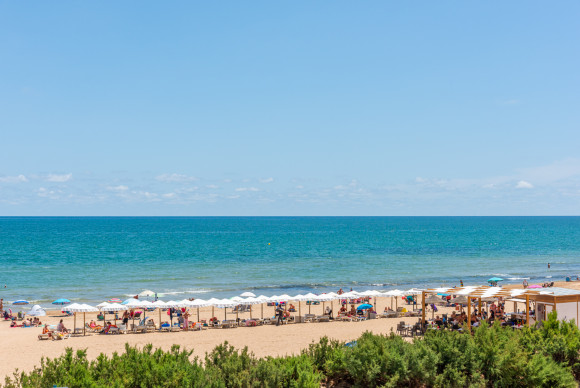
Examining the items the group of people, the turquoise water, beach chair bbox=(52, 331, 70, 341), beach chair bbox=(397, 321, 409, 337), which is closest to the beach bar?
beach chair bbox=(397, 321, 409, 337)

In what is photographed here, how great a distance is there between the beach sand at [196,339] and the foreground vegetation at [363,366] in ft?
19.5

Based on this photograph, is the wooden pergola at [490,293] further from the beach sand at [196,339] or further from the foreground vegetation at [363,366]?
the foreground vegetation at [363,366]

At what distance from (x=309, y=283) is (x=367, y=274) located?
8.00 m

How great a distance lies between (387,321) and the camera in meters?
25.0

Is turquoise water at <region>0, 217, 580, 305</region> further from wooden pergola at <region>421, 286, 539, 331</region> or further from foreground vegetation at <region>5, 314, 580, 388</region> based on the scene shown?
foreground vegetation at <region>5, 314, 580, 388</region>

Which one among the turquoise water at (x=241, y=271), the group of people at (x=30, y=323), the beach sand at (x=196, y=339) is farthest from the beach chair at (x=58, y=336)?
the turquoise water at (x=241, y=271)

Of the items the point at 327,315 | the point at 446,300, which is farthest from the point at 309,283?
the point at 327,315

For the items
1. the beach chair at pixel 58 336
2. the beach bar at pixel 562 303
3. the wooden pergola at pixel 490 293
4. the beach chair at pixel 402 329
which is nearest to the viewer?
the beach bar at pixel 562 303

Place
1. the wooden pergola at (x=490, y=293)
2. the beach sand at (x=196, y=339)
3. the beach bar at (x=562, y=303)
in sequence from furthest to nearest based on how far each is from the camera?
the beach sand at (x=196, y=339), the wooden pergola at (x=490, y=293), the beach bar at (x=562, y=303)

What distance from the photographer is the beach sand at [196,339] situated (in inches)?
707

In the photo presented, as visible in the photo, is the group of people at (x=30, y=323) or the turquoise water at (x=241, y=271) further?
the turquoise water at (x=241, y=271)

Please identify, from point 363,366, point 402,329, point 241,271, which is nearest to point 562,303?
point 402,329

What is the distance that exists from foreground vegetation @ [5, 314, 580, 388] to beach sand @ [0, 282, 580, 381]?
19.5 feet

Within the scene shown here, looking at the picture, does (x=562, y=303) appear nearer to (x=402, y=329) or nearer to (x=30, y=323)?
(x=402, y=329)
